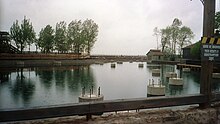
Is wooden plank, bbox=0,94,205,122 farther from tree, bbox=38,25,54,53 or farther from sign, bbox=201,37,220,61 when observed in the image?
tree, bbox=38,25,54,53

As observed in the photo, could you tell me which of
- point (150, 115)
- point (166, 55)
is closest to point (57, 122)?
point (150, 115)

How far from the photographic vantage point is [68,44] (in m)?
70.1

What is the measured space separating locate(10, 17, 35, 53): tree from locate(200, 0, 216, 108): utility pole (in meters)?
60.3

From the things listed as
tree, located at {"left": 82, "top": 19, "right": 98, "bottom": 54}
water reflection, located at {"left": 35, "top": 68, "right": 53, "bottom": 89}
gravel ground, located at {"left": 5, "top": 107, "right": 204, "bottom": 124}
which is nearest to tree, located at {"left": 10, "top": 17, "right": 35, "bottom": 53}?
tree, located at {"left": 82, "top": 19, "right": 98, "bottom": 54}

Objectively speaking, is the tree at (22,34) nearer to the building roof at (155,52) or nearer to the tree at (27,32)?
the tree at (27,32)

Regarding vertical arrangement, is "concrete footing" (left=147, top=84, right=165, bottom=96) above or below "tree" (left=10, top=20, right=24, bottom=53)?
below

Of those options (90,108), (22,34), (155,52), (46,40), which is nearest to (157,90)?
(90,108)

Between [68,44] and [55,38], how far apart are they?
167 inches

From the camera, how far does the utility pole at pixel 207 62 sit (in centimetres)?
550

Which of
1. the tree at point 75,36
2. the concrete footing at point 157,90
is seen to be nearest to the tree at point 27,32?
the tree at point 75,36

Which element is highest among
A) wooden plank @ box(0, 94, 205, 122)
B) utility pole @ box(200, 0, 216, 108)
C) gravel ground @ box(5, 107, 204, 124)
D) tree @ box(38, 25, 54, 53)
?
tree @ box(38, 25, 54, 53)

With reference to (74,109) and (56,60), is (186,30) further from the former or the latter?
(74,109)

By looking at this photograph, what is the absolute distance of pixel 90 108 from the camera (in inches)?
173

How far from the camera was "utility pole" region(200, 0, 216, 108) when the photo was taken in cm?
550
